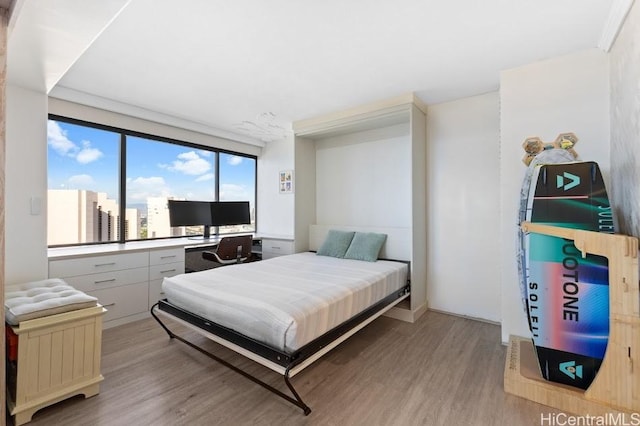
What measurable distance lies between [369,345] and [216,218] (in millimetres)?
2985

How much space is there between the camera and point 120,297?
3068 millimetres

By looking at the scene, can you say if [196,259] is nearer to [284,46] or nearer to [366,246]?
[366,246]

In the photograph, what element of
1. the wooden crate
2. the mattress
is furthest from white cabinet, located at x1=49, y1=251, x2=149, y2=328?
the wooden crate

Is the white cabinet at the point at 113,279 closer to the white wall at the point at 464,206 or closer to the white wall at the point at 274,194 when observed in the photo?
the white wall at the point at 274,194

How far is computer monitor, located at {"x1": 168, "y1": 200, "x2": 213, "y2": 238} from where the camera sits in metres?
4.00

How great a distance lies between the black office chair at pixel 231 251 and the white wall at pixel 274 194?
109 centimetres

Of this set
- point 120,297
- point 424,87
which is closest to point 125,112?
point 120,297

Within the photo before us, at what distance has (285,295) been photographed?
6.95 feet

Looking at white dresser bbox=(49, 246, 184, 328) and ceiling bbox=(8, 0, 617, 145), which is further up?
ceiling bbox=(8, 0, 617, 145)

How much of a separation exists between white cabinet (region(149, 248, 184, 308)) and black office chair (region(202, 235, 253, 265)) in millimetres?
358

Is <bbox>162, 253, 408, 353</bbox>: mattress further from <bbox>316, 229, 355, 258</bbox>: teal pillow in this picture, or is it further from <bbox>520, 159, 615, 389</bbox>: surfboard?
<bbox>520, 159, 615, 389</bbox>: surfboard

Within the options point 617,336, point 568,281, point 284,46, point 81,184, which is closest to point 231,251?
point 81,184

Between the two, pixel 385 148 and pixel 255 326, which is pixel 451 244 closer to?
pixel 385 148

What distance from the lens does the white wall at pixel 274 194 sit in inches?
195
